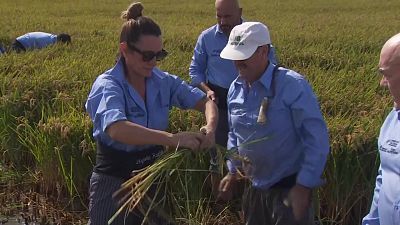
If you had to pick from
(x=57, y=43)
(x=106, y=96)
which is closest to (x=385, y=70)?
(x=106, y=96)

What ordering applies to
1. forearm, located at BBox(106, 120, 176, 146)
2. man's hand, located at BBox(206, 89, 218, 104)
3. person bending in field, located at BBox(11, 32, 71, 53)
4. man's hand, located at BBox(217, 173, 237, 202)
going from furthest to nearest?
person bending in field, located at BBox(11, 32, 71, 53) → man's hand, located at BBox(206, 89, 218, 104) → man's hand, located at BBox(217, 173, 237, 202) → forearm, located at BBox(106, 120, 176, 146)

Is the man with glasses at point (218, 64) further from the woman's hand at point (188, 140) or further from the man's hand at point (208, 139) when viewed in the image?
the woman's hand at point (188, 140)

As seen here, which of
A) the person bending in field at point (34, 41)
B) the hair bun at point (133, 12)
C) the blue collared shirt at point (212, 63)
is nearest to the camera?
the hair bun at point (133, 12)

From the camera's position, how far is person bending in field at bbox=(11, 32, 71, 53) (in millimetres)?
9562

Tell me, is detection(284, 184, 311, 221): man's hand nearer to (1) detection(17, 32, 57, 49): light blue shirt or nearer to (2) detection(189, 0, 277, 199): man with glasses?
(2) detection(189, 0, 277, 199): man with glasses

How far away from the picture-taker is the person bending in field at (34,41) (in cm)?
956

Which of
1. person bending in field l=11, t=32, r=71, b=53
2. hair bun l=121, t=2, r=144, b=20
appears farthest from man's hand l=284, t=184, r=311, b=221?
person bending in field l=11, t=32, r=71, b=53

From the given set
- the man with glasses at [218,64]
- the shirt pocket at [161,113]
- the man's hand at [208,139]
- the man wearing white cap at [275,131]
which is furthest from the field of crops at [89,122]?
the man's hand at [208,139]

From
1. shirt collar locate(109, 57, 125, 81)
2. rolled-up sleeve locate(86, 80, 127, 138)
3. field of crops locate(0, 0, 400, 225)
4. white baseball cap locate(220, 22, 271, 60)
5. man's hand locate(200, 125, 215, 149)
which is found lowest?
field of crops locate(0, 0, 400, 225)

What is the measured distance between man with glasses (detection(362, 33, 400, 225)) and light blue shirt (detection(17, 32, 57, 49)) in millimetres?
7772

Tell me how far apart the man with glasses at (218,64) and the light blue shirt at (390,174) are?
2.14m

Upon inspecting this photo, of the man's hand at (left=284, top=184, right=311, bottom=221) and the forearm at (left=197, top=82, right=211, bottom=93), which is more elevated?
the man's hand at (left=284, top=184, right=311, bottom=221)

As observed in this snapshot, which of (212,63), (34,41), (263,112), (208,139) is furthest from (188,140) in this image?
(34,41)

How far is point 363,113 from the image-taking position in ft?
16.1
